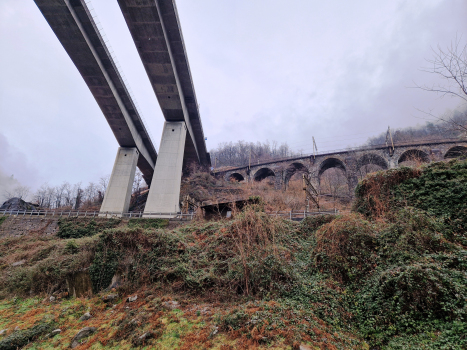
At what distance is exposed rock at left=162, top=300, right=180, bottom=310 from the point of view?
5.90 meters

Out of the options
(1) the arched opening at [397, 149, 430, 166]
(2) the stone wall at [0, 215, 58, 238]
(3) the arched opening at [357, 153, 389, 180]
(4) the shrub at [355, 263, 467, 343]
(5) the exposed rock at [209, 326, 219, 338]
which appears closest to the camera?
(4) the shrub at [355, 263, 467, 343]

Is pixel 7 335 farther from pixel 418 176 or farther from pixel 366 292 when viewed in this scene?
pixel 418 176

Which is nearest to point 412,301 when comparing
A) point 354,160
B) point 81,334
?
point 81,334

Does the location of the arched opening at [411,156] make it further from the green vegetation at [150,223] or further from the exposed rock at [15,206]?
the exposed rock at [15,206]

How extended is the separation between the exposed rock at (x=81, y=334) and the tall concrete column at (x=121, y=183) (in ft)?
65.2

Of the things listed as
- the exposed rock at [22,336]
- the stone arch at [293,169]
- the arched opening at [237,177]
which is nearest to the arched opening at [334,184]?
the stone arch at [293,169]

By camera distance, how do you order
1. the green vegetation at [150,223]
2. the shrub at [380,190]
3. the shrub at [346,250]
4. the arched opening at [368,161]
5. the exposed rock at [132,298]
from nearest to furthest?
the shrub at [346,250]
the exposed rock at [132,298]
the shrub at [380,190]
the green vegetation at [150,223]
the arched opening at [368,161]

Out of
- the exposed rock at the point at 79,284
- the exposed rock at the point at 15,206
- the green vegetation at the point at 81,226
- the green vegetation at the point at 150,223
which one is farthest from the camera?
the exposed rock at the point at 15,206

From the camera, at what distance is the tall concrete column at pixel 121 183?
23.8 m

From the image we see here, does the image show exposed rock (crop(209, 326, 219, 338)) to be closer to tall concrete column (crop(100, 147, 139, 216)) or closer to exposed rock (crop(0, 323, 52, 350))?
exposed rock (crop(0, 323, 52, 350))

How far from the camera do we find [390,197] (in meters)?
8.61

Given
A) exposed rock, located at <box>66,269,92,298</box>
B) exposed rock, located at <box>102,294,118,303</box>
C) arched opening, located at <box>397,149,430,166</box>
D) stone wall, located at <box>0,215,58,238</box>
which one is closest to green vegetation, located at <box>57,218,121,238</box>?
stone wall, located at <box>0,215,58,238</box>

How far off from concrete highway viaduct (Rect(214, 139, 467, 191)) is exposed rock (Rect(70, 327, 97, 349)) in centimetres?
3180

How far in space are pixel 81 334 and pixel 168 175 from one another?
1751cm
